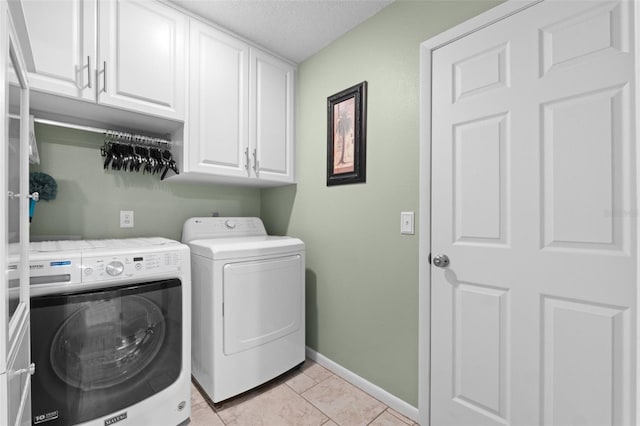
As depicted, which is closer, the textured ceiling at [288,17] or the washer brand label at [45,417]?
the washer brand label at [45,417]

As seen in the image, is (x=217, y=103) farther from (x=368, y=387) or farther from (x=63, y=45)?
(x=368, y=387)

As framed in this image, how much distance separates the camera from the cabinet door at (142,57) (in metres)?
1.49

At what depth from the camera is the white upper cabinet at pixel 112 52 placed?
1.33 metres

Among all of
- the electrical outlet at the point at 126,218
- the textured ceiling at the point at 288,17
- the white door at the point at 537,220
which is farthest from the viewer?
the electrical outlet at the point at 126,218

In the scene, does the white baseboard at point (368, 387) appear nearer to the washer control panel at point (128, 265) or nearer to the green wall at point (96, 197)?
the washer control panel at point (128, 265)

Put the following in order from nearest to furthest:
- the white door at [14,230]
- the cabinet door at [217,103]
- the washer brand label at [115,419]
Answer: the white door at [14,230] < the washer brand label at [115,419] < the cabinet door at [217,103]

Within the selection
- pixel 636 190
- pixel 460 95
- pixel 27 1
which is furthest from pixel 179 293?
pixel 636 190

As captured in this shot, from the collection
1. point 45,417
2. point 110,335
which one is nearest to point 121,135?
point 110,335

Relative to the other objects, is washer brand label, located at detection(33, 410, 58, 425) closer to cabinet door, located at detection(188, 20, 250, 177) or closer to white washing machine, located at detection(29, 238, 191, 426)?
white washing machine, located at detection(29, 238, 191, 426)

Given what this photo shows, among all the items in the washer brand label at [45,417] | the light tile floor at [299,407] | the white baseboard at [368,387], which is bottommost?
the light tile floor at [299,407]

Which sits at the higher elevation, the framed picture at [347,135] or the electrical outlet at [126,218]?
the framed picture at [347,135]

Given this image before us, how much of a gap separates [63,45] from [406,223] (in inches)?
78.0

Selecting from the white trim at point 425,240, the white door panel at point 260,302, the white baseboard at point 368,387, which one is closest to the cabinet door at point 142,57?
the white door panel at point 260,302

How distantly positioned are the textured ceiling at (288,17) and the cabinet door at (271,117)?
0.18 m
